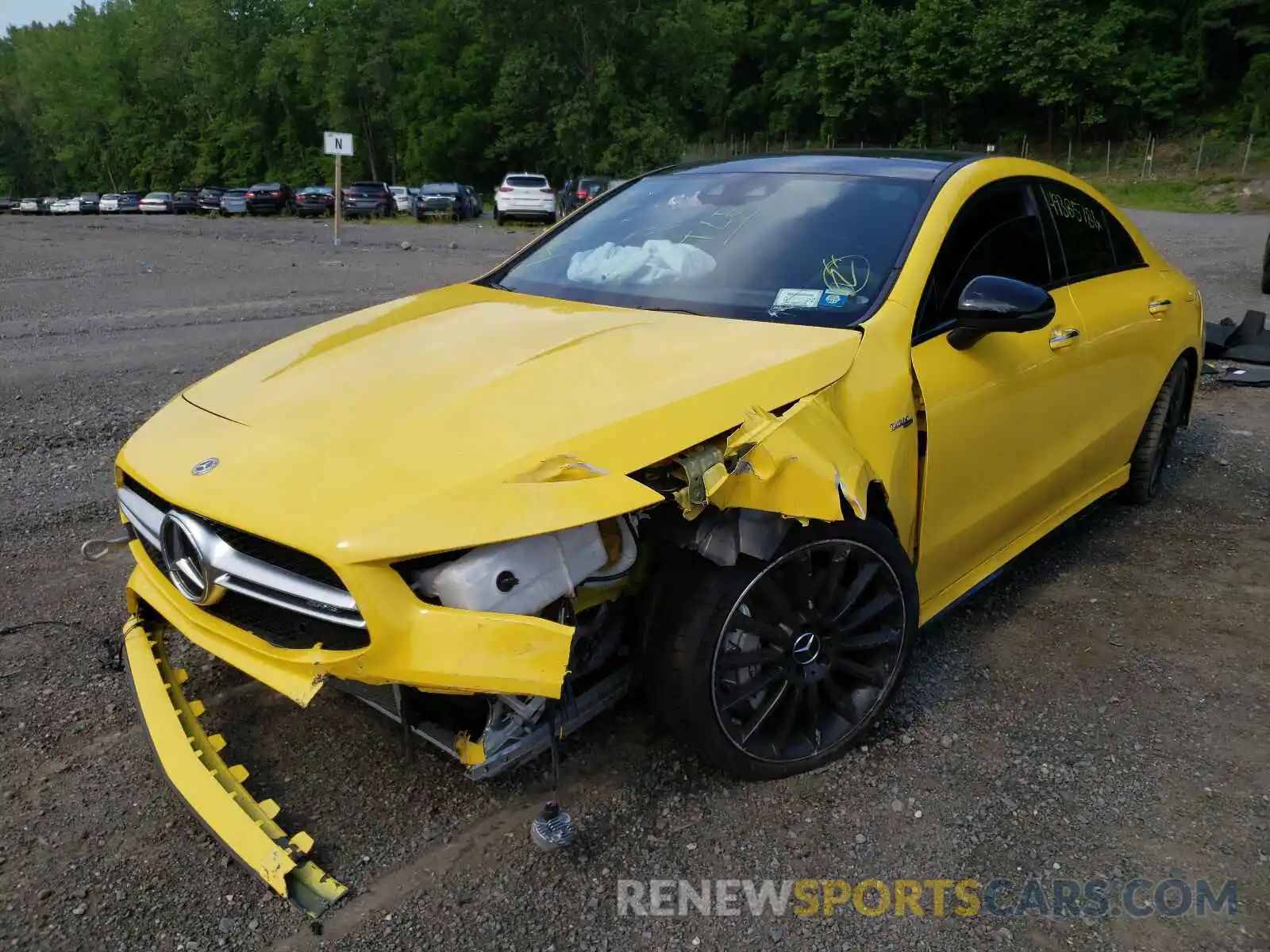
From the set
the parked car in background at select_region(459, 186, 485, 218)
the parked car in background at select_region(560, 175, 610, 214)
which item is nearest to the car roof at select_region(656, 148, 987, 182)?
the parked car in background at select_region(560, 175, 610, 214)

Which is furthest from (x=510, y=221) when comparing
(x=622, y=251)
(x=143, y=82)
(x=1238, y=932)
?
(x=143, y=82)

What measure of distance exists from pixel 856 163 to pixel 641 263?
872 millimetres

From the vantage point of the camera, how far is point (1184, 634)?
3.48 meters

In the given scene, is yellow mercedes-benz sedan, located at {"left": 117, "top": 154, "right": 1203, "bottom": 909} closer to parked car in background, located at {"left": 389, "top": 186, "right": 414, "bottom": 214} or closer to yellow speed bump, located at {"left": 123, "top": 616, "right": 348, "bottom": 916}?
yellow speed bump, located at {"left": 123, "top": 616, "right": 348, "bottom": 916}

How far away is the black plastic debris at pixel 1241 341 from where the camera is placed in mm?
7484

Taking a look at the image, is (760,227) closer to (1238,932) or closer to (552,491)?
(552,491)

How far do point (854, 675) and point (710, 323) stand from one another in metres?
1.08

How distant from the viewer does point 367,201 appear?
3662 cm

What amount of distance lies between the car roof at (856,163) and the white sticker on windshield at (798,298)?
0.68 metres

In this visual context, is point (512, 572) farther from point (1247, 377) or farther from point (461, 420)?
point (1247, 377)

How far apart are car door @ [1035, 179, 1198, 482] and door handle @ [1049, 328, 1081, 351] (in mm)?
72

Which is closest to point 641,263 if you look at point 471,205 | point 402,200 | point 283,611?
point 283,611

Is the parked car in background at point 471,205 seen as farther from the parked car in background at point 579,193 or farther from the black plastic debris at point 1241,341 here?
the black plastic debris at point 1241,341

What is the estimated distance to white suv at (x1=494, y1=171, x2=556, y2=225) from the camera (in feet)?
92.7
